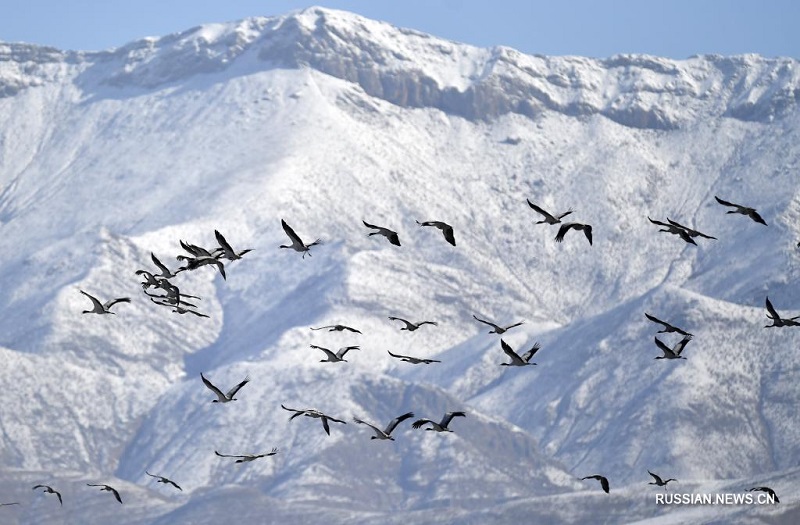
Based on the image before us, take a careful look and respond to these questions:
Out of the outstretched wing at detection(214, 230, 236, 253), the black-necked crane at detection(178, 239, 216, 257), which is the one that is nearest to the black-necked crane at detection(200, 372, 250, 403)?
the black-necked crane at detection(178, 239, 216, 257)

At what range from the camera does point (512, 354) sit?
105250 mm

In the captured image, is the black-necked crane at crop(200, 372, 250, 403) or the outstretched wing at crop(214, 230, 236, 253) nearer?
the outstretched wing at crop(214, 230, 236, 253)

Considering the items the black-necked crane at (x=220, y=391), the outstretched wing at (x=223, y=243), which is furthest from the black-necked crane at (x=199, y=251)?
the black-necked crane at (x=220, y=391)

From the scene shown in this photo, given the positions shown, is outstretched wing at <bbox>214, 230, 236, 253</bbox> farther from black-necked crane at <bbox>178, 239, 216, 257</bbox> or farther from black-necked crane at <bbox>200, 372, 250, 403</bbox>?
black-necked crane at <bbox>200, 372, 250, 403</bbox>

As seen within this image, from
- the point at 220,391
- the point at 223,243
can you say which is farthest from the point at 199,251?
the point at 223,243

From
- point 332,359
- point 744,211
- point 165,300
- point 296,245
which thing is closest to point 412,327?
point 332,359

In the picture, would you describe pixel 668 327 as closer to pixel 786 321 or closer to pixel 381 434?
pixel 786 321

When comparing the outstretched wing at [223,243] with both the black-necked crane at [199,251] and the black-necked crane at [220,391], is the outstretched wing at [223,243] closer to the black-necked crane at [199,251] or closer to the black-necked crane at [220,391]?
the black-necked crane at [199,251]

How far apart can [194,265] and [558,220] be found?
20.1 meters

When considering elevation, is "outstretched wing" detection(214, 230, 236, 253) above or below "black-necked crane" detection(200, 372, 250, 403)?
above

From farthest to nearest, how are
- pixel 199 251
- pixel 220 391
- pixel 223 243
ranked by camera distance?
pixel 220 391 → pixel 199 251 → pixel 223 243

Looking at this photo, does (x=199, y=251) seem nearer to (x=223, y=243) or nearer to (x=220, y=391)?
(x=220, y=391)

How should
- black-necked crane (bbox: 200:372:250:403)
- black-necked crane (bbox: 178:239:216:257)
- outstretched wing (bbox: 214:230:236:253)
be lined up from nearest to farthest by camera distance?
outstretched wing (bbox: 214:230:236:253), black-necked crane (bbox: 200:372:250:403), black-necked crane (bbox: 178:239:216:257)

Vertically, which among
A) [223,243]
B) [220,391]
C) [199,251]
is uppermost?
[223,243]
